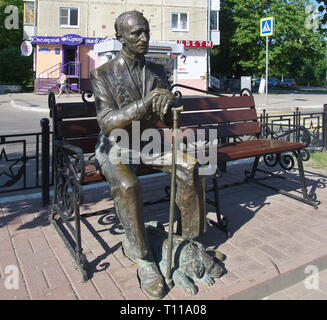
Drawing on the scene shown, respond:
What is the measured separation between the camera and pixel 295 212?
4.39 metres

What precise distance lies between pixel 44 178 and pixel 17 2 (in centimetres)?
4209

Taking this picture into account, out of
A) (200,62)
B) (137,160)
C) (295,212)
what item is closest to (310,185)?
(295,212)

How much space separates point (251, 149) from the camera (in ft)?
14.4

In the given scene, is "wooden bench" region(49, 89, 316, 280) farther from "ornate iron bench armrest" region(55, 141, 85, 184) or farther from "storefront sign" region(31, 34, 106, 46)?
"storefront sign" region(31, 34, 106, 46)

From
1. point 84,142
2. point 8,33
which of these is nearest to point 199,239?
point 84,142

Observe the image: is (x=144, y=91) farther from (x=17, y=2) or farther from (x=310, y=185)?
(x=17, y=2)

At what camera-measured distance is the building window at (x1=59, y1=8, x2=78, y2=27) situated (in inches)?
1067

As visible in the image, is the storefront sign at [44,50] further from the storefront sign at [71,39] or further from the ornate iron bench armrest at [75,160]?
the ornate iron bench armrest at [75,160]

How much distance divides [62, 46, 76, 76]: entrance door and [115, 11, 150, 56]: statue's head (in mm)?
25064

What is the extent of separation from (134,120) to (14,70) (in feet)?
107

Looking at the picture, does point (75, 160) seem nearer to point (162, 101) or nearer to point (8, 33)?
point (162, 101)

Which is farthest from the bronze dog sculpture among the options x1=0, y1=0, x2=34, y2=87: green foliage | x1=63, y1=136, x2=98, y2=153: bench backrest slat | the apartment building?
x1=0, y1=0, x2=34, y2=87: green foliage

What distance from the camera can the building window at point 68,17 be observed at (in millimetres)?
27103

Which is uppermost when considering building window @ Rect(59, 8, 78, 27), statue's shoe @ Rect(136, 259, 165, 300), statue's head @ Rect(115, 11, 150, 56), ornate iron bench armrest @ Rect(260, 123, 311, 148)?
building window @ Rect(59, 8, 78, 27)
